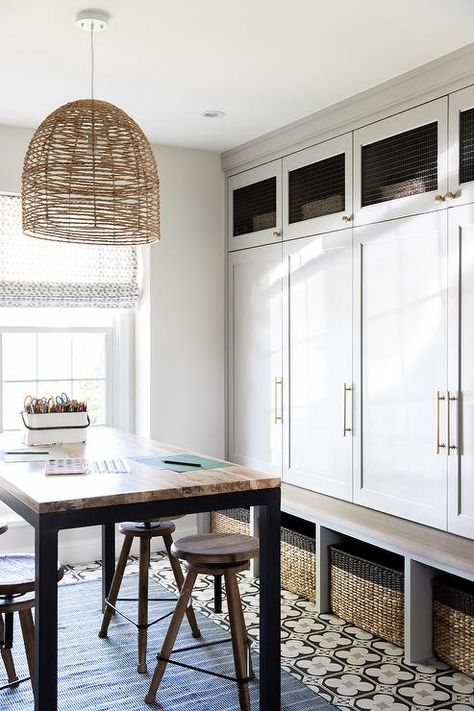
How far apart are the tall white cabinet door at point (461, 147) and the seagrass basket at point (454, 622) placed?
1643mm

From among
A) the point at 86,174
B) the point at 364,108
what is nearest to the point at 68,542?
the point at 86,174

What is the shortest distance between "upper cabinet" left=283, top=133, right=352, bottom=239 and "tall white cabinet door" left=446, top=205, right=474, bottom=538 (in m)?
0.78

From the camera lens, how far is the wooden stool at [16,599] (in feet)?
8.75

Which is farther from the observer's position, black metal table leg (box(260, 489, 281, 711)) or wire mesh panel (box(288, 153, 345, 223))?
wire mesh panel (box(288, 153, 345, 223))

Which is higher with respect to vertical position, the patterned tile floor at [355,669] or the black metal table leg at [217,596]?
the black metal table leg at [217,596]

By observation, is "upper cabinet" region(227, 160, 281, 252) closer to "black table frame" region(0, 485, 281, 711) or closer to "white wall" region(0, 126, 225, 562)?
"white wall" region(0, 126, 225, 562)

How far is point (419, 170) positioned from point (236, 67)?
38.3 inches

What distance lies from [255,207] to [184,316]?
0.85m

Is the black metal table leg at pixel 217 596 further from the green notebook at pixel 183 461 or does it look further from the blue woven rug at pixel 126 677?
the green notebook at pixel 183 461

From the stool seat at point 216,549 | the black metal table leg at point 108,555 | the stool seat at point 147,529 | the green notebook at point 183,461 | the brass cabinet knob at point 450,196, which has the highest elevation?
the brass cabinet knob at point 450,196

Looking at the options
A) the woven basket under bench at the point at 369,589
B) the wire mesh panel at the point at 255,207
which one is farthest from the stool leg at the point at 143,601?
the wire mesh panel at the point at 255,207

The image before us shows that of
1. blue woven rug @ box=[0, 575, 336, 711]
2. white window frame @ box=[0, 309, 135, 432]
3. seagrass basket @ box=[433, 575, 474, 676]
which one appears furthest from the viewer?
white window frame @ box=[0, 309, 135, 432]

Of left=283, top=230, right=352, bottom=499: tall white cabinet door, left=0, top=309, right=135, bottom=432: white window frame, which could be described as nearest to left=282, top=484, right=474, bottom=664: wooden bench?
left=283, top=230, right=352, bottom=499: tall white cabinet door

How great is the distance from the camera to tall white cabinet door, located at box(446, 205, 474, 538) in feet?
10.8
